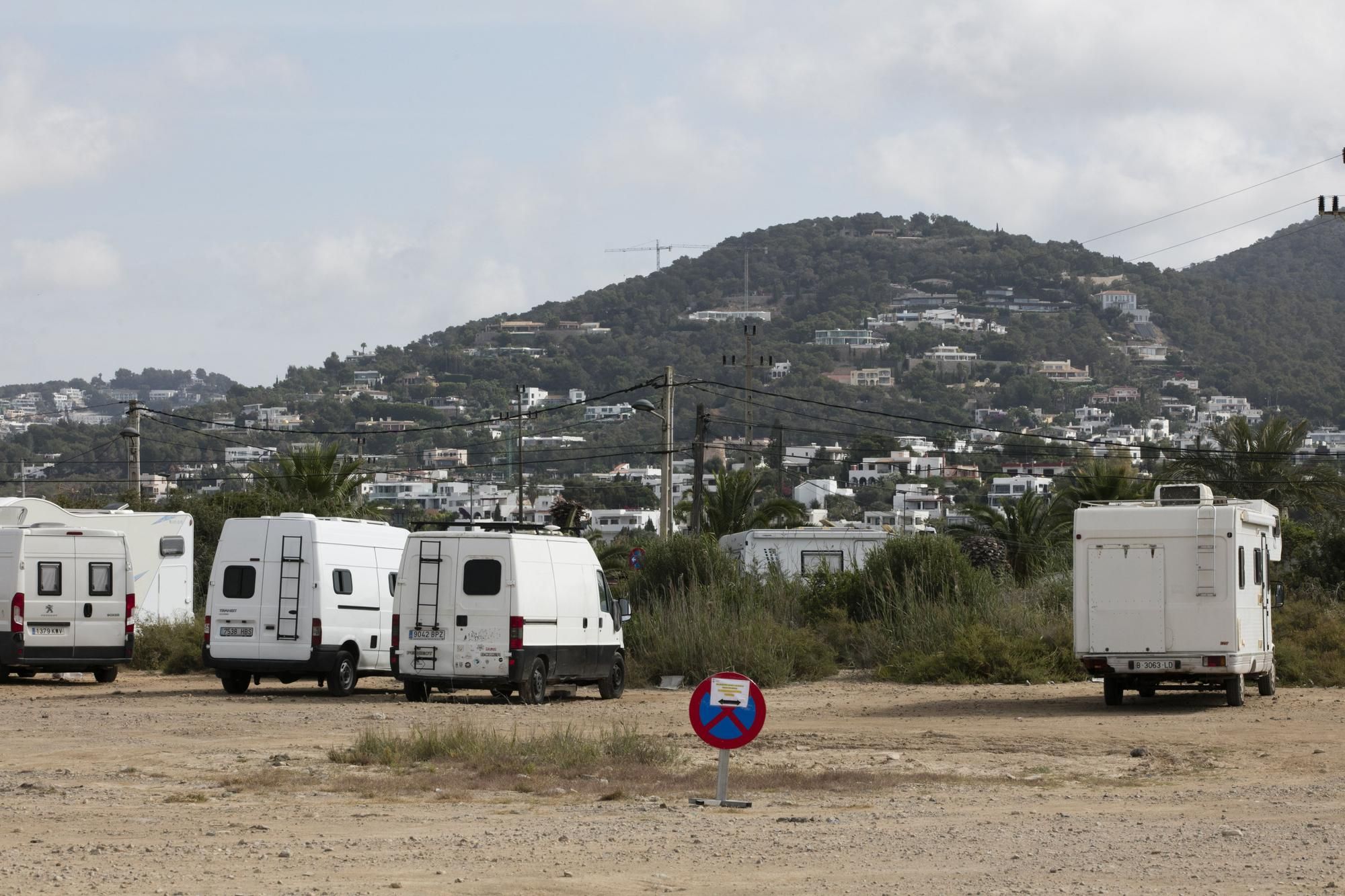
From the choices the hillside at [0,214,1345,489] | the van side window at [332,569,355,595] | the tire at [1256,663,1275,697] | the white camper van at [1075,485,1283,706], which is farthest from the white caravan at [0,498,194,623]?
the hillside at [0,214,1345,489]

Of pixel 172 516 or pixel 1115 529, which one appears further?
pixel 172 516

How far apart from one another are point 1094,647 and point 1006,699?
2677 mm

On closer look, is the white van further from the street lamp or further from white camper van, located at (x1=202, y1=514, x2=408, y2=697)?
the street lamp

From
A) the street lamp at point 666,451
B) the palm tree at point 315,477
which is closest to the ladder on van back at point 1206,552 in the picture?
the street lamp at point 666,451

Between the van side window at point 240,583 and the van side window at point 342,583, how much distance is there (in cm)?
113

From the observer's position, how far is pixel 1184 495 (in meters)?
21.9

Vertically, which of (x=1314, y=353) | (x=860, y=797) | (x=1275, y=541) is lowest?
(x=860, y=797)

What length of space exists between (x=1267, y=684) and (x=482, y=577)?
1112 cm

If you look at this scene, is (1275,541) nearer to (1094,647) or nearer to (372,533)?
(1094,647)

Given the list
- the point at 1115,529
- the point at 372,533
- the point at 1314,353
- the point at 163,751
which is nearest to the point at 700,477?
the point at 372,533

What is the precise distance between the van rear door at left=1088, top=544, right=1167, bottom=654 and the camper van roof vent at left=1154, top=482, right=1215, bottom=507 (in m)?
1.11

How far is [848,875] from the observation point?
9.42 m

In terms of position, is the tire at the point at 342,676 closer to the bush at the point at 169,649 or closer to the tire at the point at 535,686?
the tire at the point at 535,686

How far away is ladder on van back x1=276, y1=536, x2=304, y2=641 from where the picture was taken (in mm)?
23578
